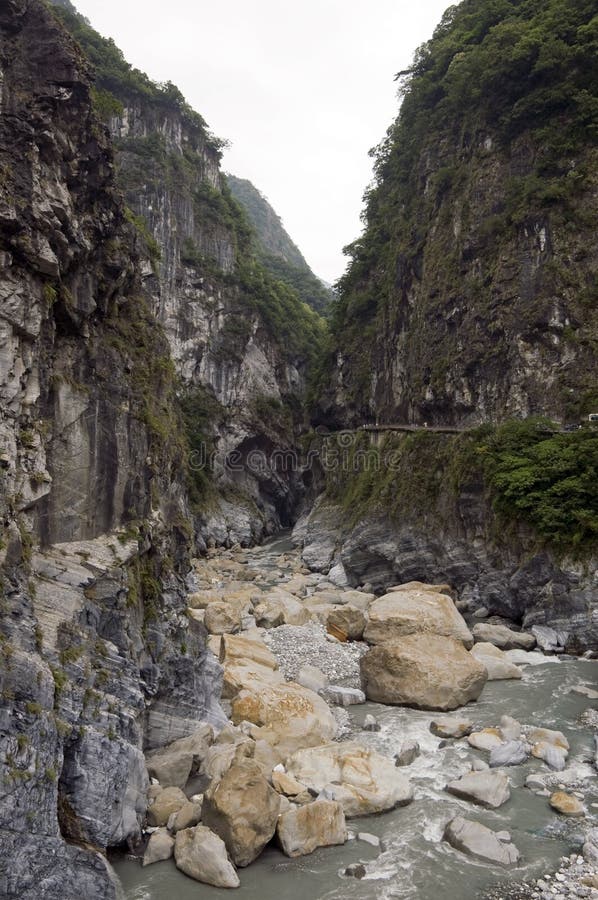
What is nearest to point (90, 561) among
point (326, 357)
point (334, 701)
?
point (334, 701)

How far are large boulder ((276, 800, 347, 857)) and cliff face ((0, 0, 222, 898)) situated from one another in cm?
192

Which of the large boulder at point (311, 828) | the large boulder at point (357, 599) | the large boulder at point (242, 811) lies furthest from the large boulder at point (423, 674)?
the large boulder at point (357, 599)

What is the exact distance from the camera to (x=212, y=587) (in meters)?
24.6

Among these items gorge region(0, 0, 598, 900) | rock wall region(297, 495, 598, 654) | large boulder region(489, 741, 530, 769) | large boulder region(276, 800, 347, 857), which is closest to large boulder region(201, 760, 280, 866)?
gorge region(0, 0, 598, 900)

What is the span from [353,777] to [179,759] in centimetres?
263

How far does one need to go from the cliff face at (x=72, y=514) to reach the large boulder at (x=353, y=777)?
2148mm

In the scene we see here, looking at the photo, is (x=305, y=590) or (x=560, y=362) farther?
(x=305, y=590)

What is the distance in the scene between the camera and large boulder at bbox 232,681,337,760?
9852 millimetres

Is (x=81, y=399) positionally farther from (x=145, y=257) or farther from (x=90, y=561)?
(x=145, y=257)

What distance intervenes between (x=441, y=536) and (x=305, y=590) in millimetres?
6151

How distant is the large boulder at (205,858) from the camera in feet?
22.0

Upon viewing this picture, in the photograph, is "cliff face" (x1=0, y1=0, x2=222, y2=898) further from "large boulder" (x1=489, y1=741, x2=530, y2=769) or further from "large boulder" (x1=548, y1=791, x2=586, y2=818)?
"large boulder" (x1=548, y1=791, x2=586, y2=818)

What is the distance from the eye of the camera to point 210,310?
4488 cm

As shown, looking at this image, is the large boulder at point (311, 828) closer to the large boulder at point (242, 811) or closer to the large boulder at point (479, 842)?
the large boulder at point (242, 811)
